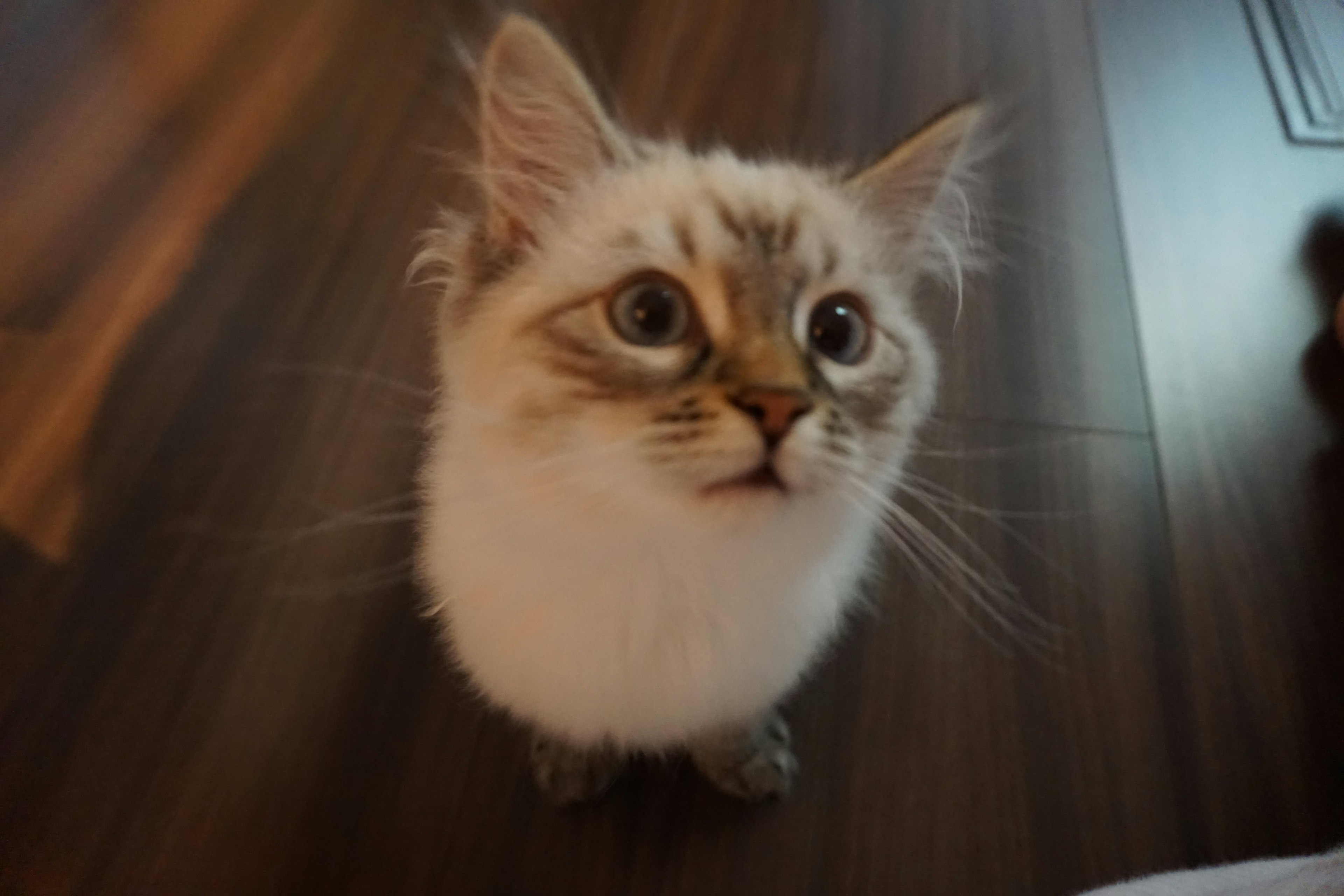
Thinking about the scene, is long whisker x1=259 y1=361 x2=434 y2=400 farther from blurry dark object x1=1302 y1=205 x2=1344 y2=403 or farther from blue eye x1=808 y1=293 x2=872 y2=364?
blurry dark object x1=1302 y1=205 x2=1344 y2=403

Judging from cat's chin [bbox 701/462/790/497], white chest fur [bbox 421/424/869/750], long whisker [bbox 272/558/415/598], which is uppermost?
cat's chin [bbox 701/462/790/497]

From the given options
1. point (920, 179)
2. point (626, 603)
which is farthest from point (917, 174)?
point (626, 603)

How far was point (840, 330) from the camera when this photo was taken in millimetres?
810

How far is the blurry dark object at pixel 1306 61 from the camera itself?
1.90m

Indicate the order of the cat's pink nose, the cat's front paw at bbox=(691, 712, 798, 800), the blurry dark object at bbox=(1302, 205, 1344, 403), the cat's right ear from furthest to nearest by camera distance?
the blurry dark object at bbox=(1302, 205, 1344, 403) → the cat's front paw at bbox=(691, 712, 798, 800) → the cat's right ear → the cat's pink nose

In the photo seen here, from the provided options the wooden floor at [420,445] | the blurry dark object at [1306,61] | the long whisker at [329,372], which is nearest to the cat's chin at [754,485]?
the wooden floor at [420,445]

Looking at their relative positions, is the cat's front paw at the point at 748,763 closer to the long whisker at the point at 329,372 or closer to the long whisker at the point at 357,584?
the long whisker at the point at 357,584

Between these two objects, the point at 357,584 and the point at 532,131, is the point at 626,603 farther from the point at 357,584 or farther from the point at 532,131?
the point at 357,584

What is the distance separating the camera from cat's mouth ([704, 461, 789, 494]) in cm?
65

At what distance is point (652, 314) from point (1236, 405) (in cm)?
135

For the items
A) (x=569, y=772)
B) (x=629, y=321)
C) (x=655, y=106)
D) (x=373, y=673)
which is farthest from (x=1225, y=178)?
(x=373, y=673)

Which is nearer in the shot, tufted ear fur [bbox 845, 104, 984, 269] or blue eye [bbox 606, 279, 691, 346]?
blue eye [bbox 606, 279, 691, 346]

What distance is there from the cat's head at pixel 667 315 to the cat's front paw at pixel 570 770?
48cm

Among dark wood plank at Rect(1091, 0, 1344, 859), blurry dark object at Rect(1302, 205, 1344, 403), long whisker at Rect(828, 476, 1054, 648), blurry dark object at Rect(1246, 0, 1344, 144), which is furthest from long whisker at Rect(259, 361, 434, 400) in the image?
blurry dark object at Rect(1246, 0, 1344, 144)
